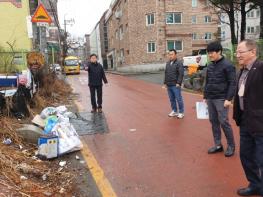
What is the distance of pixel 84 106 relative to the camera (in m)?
13.3

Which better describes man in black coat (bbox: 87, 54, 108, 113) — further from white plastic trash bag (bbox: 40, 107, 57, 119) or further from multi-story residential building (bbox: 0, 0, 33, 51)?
multi-story residential building (bbox: 0, 0, 33, 51)

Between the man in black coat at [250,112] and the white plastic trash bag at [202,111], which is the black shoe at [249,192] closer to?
the man in black coat at [250,112]

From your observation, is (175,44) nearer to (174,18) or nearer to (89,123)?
(174,18)

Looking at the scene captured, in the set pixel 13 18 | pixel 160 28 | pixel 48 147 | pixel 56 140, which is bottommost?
pixel 48 147

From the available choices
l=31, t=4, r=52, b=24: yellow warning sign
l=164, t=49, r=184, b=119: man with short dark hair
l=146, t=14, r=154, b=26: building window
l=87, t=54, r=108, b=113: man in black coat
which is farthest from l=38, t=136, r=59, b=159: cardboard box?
l=146, t=14, r=154, b=26: building window

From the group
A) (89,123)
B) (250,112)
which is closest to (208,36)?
(89,123)

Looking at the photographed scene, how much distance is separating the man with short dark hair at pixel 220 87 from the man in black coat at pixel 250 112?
135 cm

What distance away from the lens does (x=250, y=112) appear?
432 cm

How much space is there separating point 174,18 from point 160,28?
104 inches

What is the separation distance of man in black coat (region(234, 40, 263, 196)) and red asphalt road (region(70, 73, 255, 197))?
36 cm

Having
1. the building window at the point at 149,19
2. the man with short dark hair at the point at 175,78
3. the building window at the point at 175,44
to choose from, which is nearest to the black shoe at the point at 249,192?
the man with short dark hair at the point at 175,78

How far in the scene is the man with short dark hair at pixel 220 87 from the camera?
237 inches

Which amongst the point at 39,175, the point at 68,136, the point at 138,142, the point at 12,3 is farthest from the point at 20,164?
the point at 12,3

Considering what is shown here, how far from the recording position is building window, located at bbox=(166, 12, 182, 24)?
4366 centimetres
